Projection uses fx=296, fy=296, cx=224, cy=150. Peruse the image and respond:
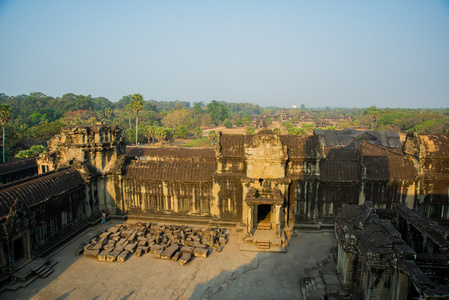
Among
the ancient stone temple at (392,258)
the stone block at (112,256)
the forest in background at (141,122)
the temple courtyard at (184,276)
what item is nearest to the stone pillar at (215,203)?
the temple courtyard at (184,276)

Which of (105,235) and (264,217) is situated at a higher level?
(264,217)

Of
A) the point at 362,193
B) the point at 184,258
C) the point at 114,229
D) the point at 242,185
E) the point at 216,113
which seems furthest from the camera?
the point at 216,113

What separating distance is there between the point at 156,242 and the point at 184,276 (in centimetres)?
375

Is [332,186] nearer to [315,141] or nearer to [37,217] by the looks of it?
[315,141]

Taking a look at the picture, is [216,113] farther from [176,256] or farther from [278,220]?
[176,256]

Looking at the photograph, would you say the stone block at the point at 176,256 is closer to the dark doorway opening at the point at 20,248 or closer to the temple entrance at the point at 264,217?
the temple entrance at the point at 264,217

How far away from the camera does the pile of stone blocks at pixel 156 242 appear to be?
17.0 m

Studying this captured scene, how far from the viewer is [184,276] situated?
1534 centimetres

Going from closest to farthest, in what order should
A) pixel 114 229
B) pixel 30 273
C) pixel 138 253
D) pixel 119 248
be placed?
pixel 30 273 < pixel 138 253 < pixel 119 248 < pixel 114 229

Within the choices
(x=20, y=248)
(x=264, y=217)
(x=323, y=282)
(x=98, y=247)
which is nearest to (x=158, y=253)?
(x=98, y=247)

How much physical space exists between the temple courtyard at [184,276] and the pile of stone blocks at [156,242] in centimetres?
37

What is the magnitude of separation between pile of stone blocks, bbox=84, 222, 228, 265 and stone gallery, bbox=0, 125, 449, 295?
5.69 feet

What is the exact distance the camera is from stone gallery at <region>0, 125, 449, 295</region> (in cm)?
1886

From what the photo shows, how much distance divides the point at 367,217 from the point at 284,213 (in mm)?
7303
